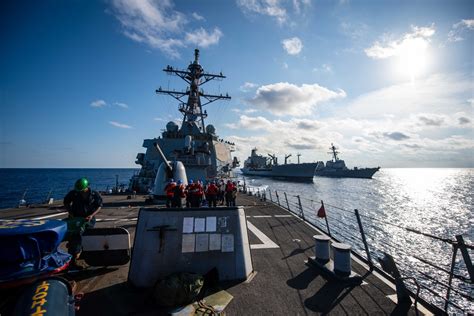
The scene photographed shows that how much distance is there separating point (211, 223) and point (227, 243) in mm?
451

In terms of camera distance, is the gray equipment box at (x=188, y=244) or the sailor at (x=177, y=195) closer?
the gray equipment box at (x=188, y=244)

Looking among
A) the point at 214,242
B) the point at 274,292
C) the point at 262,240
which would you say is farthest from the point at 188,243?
the point at 262,240

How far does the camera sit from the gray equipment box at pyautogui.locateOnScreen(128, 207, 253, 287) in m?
3.55

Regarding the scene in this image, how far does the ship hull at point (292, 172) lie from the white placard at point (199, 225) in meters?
67.9

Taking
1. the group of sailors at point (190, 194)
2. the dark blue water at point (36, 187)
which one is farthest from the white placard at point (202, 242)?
the dark blue water at point (36, 187)

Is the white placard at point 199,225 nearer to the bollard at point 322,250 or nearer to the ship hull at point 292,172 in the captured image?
the bollard at point 322,250

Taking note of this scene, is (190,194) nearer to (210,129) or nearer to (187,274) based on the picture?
Result: (187,274)

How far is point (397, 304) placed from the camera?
3.37 m

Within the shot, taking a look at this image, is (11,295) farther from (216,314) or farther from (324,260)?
(324,260)

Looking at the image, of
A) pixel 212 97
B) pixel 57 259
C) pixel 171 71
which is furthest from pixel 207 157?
pixel 57 259

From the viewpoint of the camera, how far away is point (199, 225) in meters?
3.77

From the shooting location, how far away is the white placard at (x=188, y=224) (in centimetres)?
371

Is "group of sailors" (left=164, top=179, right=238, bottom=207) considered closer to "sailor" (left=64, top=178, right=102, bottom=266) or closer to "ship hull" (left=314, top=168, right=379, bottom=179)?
"sailor" (left=64, top=178, right=102, bottom=266)

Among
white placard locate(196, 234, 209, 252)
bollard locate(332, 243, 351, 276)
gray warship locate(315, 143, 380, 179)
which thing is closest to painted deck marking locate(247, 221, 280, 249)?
A: bollard locate(332, 243, 351, 276)
